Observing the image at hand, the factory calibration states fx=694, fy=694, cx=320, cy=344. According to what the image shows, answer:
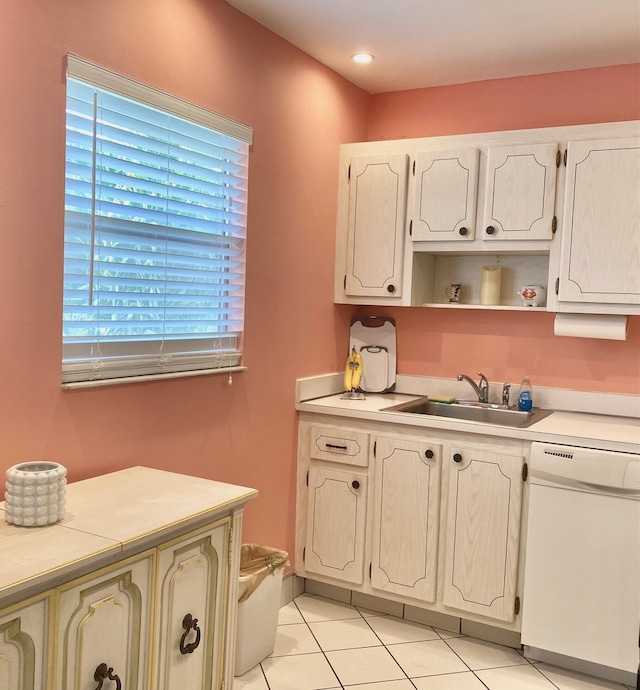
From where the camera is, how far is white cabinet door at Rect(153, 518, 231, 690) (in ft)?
6.38

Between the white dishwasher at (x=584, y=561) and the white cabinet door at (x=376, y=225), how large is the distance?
1168mm

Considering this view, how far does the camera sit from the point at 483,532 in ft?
9.68

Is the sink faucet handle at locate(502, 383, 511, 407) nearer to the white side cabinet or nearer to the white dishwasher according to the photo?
the white dishwasher

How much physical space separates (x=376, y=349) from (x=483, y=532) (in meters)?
1.22

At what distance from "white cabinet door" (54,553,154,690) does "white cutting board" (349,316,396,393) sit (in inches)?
82.4

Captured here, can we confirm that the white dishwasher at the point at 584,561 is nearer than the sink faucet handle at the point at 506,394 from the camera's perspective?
Yes

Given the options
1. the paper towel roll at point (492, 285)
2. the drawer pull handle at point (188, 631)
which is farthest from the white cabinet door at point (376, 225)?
the drawer pull handle at point (188, 631)

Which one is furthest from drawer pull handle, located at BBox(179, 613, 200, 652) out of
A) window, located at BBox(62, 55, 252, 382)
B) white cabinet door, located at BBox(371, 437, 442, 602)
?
white cabinet door, located at BBox(371, 437, 442, 602)

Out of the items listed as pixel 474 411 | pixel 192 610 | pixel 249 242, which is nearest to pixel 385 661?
pixel 192 610

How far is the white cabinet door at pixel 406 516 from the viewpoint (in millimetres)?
3055

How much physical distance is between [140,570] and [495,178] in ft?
7.53

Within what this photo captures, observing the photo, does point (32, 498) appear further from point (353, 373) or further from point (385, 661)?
point (353, 373)

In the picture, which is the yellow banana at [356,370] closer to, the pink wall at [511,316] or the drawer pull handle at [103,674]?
the pink wall at [511,316]

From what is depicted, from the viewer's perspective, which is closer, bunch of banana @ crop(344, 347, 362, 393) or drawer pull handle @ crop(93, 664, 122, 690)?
drawer pull handle @ crop(93, 664, 122, 690)
